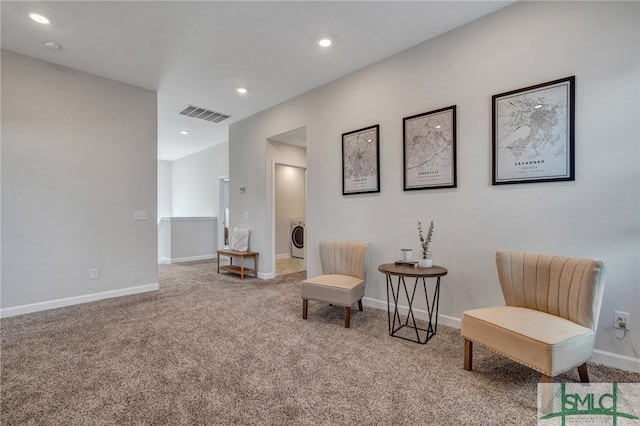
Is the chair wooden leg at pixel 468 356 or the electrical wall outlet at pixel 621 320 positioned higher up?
the electrical wall outlet at pixel 621 320

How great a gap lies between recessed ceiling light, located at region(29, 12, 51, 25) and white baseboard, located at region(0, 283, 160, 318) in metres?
2.97

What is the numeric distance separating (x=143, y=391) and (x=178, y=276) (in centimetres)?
366

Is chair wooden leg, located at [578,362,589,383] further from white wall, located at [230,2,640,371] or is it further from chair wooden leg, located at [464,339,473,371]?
chair wooden leg, located at [464,339,473,371]

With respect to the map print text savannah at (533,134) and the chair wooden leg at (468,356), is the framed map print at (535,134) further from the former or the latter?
the chair wooden leg at (468,356)

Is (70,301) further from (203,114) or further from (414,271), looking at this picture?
(414,271)

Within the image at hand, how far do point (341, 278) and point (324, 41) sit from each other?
252cm

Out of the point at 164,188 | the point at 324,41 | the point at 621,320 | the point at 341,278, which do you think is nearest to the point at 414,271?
the point at 341,278

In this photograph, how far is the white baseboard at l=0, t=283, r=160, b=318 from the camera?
3.16 meters

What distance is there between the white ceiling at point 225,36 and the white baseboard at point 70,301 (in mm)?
2857

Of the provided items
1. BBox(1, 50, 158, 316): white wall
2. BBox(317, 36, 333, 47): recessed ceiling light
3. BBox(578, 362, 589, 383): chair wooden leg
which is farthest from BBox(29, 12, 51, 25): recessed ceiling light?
BBox(578, 362, 589, 383): chair wooden leg

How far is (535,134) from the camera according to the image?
2.31 m

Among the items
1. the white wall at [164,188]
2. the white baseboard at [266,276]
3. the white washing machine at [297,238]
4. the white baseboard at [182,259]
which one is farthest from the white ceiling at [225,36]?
the white wall at [164,188]

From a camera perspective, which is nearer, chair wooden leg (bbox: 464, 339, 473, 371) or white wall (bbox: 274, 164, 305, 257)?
chair wooden leg (bbox: 464, 339, 473, 371)

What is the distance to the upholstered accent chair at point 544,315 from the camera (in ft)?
5.25
